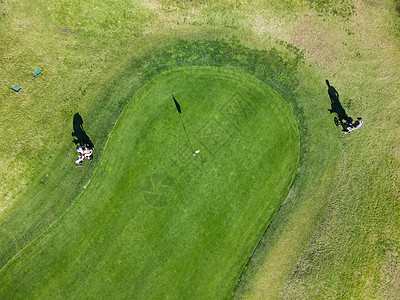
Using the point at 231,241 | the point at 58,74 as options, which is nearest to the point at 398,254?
the point at 231,241

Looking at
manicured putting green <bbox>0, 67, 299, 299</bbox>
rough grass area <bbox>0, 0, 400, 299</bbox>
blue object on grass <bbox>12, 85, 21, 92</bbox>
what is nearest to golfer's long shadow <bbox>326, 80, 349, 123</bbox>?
rough grass area <bbox>0, 0, 400, 299</bbox>

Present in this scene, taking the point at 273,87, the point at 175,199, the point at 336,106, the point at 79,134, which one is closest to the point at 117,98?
the point at 79,134

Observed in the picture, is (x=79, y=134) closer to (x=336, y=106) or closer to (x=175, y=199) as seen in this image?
(x=175, y=199)

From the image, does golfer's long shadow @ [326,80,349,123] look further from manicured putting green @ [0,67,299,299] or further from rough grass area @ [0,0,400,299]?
manicured putting green @ [0,67,299,299]

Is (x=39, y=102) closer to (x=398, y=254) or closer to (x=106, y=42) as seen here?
(x=106, y=42)

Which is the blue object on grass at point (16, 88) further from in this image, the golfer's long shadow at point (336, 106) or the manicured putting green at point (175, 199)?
the golfer's long shadow at point (336, 106)

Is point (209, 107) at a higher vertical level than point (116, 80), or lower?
higher
